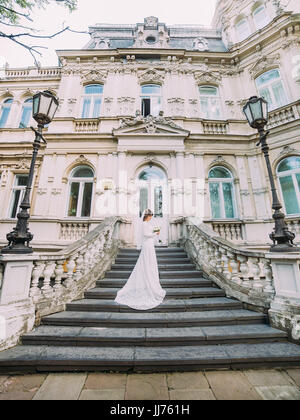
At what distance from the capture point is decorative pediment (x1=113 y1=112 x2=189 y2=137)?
8328 mm

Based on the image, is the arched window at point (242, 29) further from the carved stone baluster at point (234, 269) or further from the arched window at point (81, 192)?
the carved stone baluster at point (234, 269)

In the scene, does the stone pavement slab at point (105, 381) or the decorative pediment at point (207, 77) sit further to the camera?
the decorative pediment at point (207, 77)

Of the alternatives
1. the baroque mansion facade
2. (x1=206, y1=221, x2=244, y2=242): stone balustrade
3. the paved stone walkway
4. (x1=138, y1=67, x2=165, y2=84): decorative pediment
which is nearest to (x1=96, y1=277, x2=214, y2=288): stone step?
the paved stone walkway

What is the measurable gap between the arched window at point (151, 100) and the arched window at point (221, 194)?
14.5 feet

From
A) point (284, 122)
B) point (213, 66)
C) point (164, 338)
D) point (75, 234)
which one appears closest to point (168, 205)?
point (75, 234)

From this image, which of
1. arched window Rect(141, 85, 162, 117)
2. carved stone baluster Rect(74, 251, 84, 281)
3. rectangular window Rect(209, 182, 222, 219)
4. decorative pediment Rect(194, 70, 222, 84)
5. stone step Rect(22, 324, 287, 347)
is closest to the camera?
stone step Rect(22, 324, 287, 347)

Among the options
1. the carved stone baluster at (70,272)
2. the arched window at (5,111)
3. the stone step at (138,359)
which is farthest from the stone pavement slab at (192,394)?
the arched window at (5,111)

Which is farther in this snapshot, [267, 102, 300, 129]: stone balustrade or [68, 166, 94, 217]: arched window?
[68, 166, 94, 217]: arched window

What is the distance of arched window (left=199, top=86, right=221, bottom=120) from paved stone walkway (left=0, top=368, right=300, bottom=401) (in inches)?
401

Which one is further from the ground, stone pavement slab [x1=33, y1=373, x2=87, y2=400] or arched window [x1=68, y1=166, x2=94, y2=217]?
arched window [x1=68, y1=166, x2=94, y2=217]

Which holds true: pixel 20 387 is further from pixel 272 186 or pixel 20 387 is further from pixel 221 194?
pixel 221 194

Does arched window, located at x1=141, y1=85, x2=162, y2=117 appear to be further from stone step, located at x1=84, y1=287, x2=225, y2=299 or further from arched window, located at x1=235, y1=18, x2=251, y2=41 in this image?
stone step, located at x1=84, y1=287, x2=225, y2=299

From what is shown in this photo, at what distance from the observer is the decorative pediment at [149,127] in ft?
27.3

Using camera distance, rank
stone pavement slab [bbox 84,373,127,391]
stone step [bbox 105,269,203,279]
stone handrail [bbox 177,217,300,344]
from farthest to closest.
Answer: stone step [bbox 105,269,203,279] → stone handrail [bbox 177,217,300,344] → stone pavement slab [bbox 84,373,127,391]
